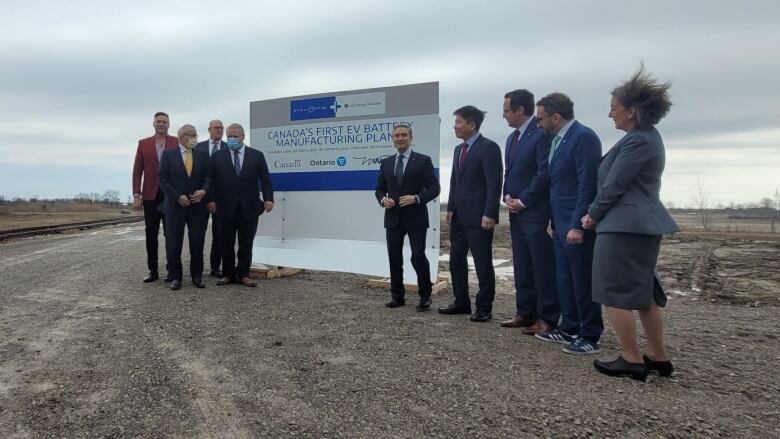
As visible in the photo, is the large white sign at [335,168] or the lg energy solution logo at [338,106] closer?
the large white sign at [335,168]

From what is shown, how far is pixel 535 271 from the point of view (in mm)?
4477

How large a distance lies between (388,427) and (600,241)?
187 cm

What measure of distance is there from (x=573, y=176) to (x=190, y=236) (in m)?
4.89

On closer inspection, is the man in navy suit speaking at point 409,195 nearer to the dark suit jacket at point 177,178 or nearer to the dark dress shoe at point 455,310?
the dark dress shoe at point 455,310

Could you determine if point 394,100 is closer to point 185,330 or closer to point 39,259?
point 185,330

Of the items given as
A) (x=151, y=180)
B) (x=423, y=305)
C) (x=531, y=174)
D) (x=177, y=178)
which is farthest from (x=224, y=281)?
(x=531, y=174)

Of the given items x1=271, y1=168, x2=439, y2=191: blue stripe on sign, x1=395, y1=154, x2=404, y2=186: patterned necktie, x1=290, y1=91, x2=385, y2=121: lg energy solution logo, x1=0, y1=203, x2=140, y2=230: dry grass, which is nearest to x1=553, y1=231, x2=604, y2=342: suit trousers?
x1=395, y1=154, x2=404, y2=186: patterned necktie

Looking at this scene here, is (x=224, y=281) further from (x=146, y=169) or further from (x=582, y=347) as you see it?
(x=582, y=347)

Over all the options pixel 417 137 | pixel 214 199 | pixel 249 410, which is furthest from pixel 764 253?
pixel 249 410

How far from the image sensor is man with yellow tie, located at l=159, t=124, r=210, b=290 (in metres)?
6.30

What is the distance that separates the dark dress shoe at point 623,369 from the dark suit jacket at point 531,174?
1415 mm

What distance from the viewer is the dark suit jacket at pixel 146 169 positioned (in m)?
6.73

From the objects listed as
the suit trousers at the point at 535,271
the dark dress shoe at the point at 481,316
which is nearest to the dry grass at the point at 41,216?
the dark dress shoe at the point at 481,316

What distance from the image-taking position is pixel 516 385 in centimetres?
313
